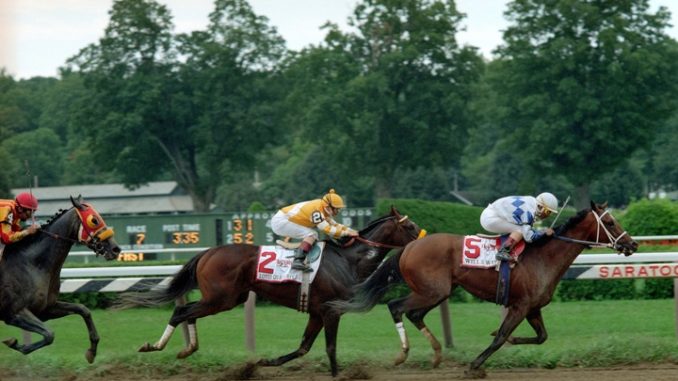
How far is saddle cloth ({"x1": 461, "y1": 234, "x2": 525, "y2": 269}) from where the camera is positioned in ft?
27.8

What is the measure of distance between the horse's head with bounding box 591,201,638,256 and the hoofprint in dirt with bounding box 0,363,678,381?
3.10ft

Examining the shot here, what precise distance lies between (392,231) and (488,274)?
121 cm

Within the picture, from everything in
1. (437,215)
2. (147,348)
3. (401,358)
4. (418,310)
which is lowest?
(401,358)

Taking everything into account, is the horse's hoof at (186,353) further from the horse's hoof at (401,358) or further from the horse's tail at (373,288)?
the horse's hoof at (401,358)

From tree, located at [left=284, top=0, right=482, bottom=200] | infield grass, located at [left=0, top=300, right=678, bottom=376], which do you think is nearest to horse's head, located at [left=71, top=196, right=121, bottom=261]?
infield grass, located at [left=0, top=300, right=678, bottom=376]

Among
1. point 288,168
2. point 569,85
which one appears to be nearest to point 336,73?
point 569,85

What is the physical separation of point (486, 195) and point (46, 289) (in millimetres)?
49664

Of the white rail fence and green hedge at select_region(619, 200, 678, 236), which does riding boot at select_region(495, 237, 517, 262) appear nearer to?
the white rail fence

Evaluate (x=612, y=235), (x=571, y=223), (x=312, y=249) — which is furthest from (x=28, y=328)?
(x=612, y=235)

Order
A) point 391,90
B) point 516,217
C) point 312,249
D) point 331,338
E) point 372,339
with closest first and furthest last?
point 331,338 < point 516,217 < point 312,249 < point 372,339 < point 391,90

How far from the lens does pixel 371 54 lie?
4469 centimetres

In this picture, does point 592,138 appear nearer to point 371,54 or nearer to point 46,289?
point 371,54

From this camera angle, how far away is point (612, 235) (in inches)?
335

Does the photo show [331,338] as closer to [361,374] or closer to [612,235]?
[361,374]
